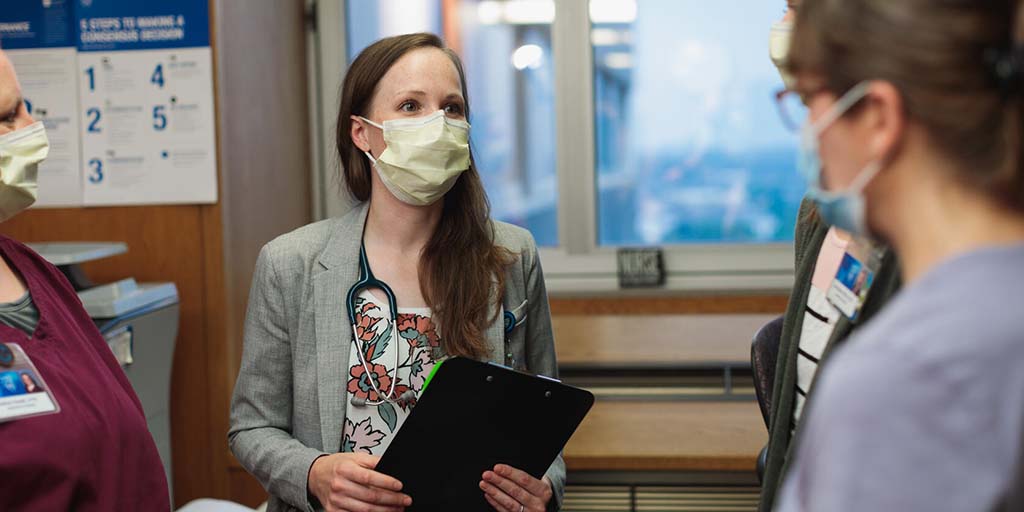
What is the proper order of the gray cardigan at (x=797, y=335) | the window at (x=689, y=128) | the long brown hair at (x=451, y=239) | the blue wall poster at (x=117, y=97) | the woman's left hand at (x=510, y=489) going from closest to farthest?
the gray cardigan at (x=797, y=335) < the woman's left hand at (x=510, y=489) < the long brown hair at (x=451, y=239) < the blue wall poster at (x=117, y=97) < the window at (x=689, y=128)

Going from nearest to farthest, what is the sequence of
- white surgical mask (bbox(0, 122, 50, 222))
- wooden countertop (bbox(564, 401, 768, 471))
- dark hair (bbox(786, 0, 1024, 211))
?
dark hair (bbox(786, 0, 1024, 211)), white surgical mask (bbox(0, 122, 50, 222)), wooden countertop (bbox(564, 401, 768, 471))

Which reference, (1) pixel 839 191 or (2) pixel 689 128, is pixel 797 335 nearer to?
(1) pixel 839 191

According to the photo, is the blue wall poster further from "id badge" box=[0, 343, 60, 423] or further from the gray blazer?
"id badge" box=[0, 343, 60, 423]

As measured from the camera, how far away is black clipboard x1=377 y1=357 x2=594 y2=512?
4.62ft

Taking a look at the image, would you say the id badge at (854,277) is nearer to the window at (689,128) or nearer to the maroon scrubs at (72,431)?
the maroon scrubs at (72,431)

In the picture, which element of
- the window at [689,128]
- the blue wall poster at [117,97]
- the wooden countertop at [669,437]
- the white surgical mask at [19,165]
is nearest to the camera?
the white surgical mask at [19,165]

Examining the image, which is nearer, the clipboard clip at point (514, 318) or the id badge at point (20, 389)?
the id badge at point (20, 389)

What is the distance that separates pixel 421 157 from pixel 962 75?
110cm

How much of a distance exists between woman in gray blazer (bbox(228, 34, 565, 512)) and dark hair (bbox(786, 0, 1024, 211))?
980 millimetres

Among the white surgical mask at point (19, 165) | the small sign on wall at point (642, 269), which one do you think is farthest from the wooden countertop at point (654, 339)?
the white surgical mask at point (19, 165)

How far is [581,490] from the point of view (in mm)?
2566

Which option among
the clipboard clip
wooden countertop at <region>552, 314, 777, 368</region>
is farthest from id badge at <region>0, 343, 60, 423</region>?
wooden countertop at <region>552, 314, 777, 368</region>

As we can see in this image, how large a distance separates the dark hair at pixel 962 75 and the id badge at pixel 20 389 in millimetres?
1045

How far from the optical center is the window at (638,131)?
3359 mm
